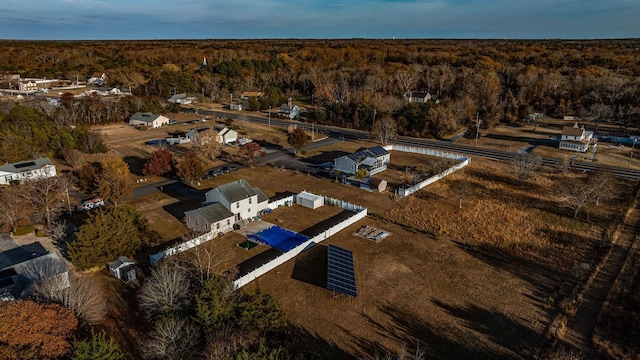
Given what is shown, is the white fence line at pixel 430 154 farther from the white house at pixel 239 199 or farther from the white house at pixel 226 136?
the white house at pixel 226 136

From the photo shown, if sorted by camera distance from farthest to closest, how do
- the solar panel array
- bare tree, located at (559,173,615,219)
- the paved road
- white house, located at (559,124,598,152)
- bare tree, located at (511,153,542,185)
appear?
white house, located at (559,124,598,152) < the paved road < bare tree, located at (511,153,542,185) < bare tree, located at (559,173,615,219) < the solar panel array

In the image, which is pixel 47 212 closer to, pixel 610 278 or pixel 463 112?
pixel 610 278

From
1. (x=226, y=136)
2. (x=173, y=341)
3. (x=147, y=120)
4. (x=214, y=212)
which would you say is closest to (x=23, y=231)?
(x=214, y=212)

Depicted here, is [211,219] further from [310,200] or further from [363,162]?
[363,162]

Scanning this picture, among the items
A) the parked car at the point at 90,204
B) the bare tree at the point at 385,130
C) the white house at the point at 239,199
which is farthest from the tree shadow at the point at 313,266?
the bare tree at the point at 385,130

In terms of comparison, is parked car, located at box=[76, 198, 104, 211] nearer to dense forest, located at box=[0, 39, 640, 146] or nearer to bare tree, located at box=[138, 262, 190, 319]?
bare tree, located at box=[138, 262, 190, 319]

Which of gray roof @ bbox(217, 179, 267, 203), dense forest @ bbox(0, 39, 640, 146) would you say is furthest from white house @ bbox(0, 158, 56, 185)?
dense forest @ bbox(0, 39, 640, 146)
